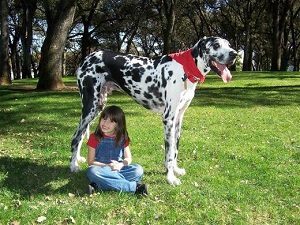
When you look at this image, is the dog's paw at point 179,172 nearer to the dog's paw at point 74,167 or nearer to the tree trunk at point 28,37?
the dog's paw at point 74,167

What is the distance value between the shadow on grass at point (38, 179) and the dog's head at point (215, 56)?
2.58 m

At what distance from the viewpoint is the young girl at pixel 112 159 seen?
21.7ft

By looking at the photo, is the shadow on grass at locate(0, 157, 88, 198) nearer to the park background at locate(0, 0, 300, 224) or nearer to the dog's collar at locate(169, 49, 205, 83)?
the park background at locate(0, 0, 300, 224)

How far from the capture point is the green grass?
604 centimetres

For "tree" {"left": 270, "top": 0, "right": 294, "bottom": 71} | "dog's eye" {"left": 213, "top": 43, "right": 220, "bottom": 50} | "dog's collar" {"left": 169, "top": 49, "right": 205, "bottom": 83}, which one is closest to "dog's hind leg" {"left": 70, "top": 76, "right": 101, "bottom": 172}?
"dog's collar" {"left": 169, "top": 49, "right": 205, "bottom": 83}

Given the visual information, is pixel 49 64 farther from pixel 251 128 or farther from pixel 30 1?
pixel 30 1

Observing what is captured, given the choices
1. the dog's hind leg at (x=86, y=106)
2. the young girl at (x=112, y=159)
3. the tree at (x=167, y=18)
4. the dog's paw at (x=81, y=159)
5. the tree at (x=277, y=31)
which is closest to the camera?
the young girl at (x=112, y=159)

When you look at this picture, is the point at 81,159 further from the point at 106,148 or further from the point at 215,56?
the point at 215,56

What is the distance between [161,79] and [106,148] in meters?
1.37

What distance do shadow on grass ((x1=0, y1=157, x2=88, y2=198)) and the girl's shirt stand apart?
1.77ft

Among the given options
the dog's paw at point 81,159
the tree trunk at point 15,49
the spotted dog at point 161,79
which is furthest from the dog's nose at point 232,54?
the tree trunk at point 15,49

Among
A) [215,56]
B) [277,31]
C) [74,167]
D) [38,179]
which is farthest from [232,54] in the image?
[277,31]

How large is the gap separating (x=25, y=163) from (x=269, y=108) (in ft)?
31.2

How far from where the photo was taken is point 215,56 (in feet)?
22.6
